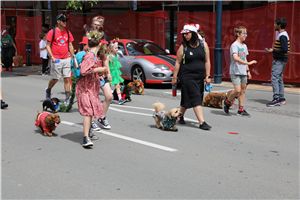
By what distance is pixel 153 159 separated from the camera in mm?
5238

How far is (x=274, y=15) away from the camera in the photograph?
12406mm

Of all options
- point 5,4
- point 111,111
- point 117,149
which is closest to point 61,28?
point 111,111

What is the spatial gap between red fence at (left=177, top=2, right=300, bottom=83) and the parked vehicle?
77.2 inches

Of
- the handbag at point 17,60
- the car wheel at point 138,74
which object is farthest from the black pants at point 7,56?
the car wheel at point 138,74

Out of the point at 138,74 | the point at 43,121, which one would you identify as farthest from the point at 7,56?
the point at 43,121

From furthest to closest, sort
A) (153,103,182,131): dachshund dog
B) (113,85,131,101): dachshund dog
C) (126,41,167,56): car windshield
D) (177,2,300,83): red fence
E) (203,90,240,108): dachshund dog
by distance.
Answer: (126,41,167,56): car windshield → (177,2,300,83): red fence → (113,85,131,101): dachshund dog → (203,90,240,108): dachshund dog → (153,103,182,131): dachshund dog

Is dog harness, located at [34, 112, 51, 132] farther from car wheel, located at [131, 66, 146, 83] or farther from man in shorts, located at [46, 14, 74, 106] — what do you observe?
car wheel, located at [131, 66, 146, 83]

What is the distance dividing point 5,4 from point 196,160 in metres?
23.6

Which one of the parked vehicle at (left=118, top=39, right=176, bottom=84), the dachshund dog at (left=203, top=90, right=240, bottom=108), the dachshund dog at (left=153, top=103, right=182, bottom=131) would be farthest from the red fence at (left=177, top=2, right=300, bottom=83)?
the dachshund dog at (left=153, top=103, right=182, bottom=131)

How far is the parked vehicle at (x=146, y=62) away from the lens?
12.2 meters

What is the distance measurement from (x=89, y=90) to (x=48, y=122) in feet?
3.62

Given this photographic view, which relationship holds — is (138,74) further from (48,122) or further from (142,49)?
(48,122)

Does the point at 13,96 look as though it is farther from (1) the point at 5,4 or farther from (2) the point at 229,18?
(1) the point at 5,4

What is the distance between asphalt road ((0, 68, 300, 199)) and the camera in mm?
4178
